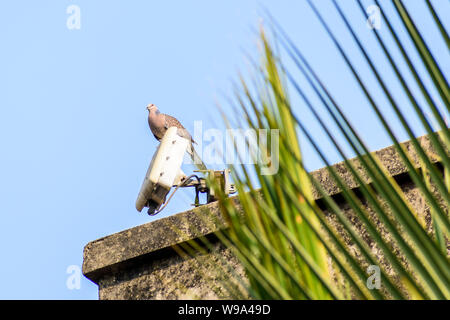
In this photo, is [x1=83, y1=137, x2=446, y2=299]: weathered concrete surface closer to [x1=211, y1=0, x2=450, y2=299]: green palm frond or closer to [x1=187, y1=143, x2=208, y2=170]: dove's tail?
[x1=187, y1=143, x2=208, y2=170]: dove's tail

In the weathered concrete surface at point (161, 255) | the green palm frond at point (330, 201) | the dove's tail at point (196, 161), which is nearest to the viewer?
the green palm frond at point (330, 201)

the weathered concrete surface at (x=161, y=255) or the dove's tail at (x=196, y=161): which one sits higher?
the dove's tail at (x=196, y=161)

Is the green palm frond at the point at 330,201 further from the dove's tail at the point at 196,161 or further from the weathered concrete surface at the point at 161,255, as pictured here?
the weathered concrete surface at the point at 161,255

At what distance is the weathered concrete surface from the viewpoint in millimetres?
2289

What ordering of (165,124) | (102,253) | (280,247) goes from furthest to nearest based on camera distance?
(165,124)
(102,253)
(280,247)

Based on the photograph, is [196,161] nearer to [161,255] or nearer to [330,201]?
[161,255]

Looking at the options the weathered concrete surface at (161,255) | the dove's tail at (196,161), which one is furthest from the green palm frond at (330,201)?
the weathered concrete surface at (161,255)

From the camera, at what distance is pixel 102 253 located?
253cm

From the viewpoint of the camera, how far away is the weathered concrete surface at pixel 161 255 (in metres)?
2.29

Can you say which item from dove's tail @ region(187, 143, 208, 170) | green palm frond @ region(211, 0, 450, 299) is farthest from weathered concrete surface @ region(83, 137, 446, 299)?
green palm frond @ region(211, 0, 450, 299)
